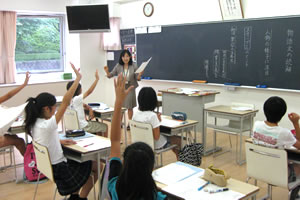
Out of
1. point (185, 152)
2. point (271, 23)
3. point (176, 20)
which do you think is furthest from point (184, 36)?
point (185, 152)

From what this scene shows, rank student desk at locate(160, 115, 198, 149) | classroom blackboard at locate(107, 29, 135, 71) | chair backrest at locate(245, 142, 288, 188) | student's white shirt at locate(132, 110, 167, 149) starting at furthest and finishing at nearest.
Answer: classroom blackboard at locate(107, 29, 135, 71), student desk at locate(160, 115, 198, 149), student's white shirt at locate(132, 110, 167, 149), chair backrest at locate(245, 142, 288, 188)

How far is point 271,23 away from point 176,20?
2.15 metres

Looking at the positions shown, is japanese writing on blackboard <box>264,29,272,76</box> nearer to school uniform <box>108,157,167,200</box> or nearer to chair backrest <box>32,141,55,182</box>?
chair backrest <box>32,141,55,182</box>

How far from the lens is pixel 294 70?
4.84 m

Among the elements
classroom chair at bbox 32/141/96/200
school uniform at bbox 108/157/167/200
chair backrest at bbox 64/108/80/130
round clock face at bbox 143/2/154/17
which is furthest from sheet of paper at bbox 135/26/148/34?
school uniform at bbox 108/157/167/200

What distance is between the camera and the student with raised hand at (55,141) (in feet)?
8.82

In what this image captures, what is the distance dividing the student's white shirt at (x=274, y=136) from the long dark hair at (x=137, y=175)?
159 centimetres

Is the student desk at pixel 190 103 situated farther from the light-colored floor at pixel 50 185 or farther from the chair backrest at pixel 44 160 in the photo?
the chair backrest at pixel 44 160

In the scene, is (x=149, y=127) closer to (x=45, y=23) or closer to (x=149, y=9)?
(x=149, y=9)

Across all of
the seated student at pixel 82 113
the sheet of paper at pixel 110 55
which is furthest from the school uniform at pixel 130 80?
the sheet of paper at pixel 110 55

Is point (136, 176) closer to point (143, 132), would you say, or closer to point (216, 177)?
point (216, 177)

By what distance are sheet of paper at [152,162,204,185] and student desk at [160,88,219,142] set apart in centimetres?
246

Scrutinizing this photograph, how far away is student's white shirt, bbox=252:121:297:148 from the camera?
2.65 meters

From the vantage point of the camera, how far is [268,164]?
259cm
